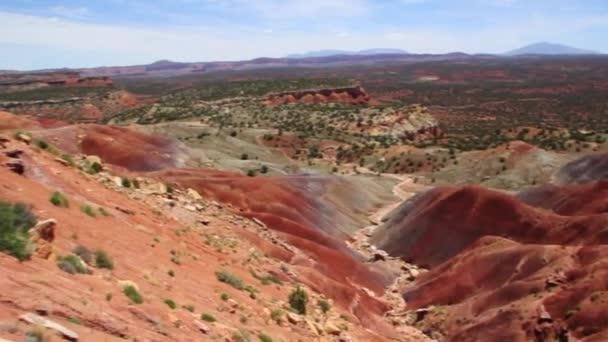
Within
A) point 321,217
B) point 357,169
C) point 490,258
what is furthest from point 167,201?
point 357,169

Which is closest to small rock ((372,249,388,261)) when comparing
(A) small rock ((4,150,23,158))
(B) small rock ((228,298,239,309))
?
(B) small rock ((228,298,239,309))

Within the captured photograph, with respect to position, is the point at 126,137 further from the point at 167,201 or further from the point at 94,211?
the point at 94,211

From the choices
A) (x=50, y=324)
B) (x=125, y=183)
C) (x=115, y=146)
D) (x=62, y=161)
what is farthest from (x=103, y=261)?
(x=115, y=146)

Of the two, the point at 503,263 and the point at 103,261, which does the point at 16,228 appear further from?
the point at 503,263

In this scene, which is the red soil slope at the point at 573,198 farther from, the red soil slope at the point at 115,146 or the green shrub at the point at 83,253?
the green shrub at the point at 83,253

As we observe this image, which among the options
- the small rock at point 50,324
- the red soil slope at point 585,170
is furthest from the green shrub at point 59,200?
the red soil slope at point 585,170

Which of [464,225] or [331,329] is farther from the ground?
[331,329]

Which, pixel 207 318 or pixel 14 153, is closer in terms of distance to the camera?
pixel 207 318
